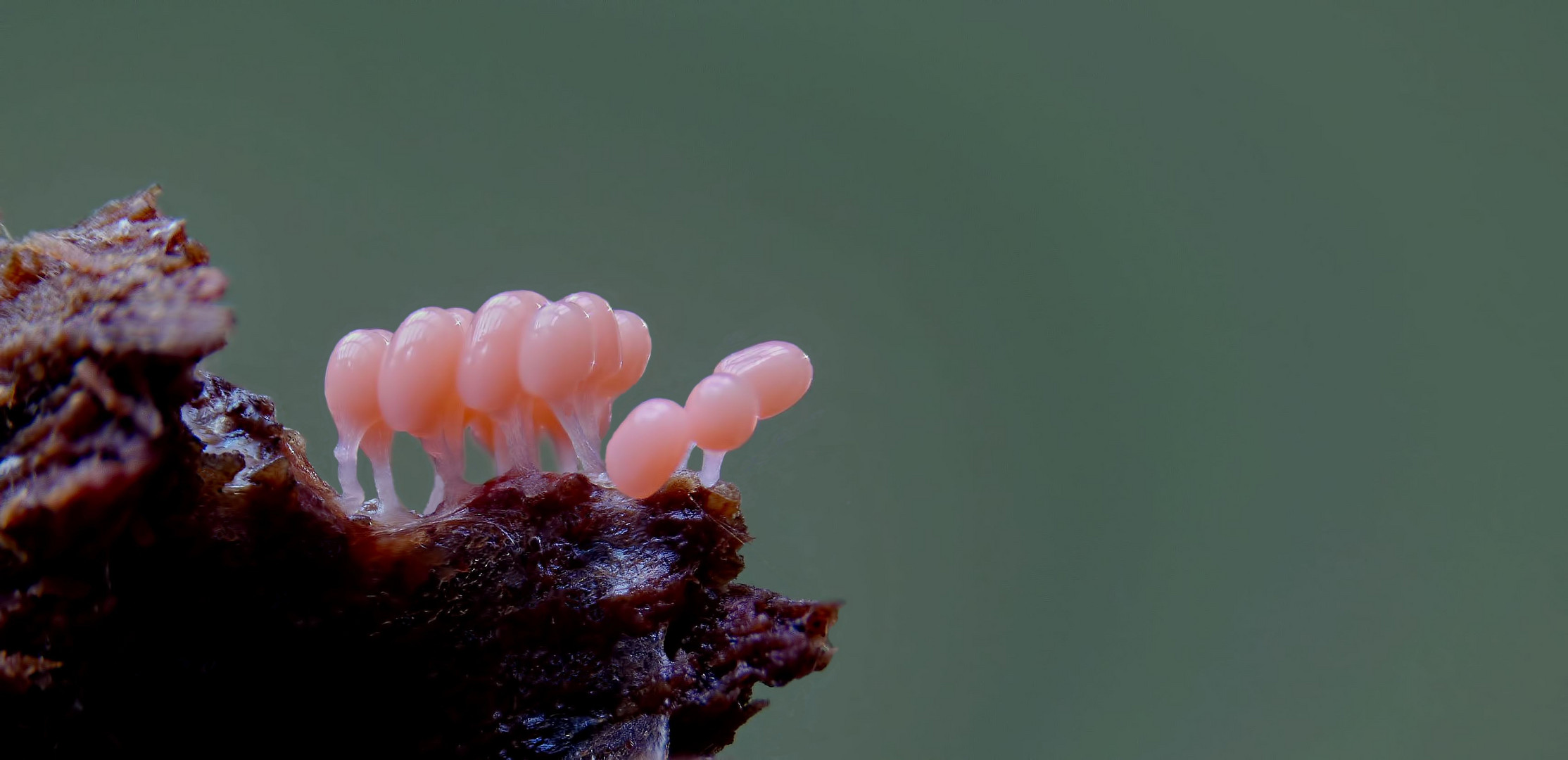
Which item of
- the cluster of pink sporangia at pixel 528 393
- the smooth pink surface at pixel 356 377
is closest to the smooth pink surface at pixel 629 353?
the cluster of pink sporangia at pixel 528 393

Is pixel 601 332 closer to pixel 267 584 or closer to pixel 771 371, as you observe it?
pixel 771 371

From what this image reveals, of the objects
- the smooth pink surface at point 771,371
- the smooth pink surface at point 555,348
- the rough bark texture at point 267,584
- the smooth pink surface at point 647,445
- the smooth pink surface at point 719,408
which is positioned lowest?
the rough bark texture at point 267,584

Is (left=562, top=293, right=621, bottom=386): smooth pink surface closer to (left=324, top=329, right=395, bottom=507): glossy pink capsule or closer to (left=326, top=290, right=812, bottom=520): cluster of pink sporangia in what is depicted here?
(left=326, top=290, right=812, bottom=520): cluster of pink sporangia

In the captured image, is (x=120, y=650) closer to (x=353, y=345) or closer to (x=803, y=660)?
(x=353, y=345)

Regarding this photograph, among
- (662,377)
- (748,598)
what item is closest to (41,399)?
(748,598)

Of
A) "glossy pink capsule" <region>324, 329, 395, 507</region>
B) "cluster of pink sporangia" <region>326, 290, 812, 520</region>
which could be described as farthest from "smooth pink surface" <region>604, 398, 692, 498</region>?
"glossy pink capsule" <region>324, 329, 395, 507</region>

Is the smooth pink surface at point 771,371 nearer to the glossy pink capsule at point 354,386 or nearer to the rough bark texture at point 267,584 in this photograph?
the rough bark texture at point 267,584

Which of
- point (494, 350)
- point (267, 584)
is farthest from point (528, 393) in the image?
point (267, 584)
